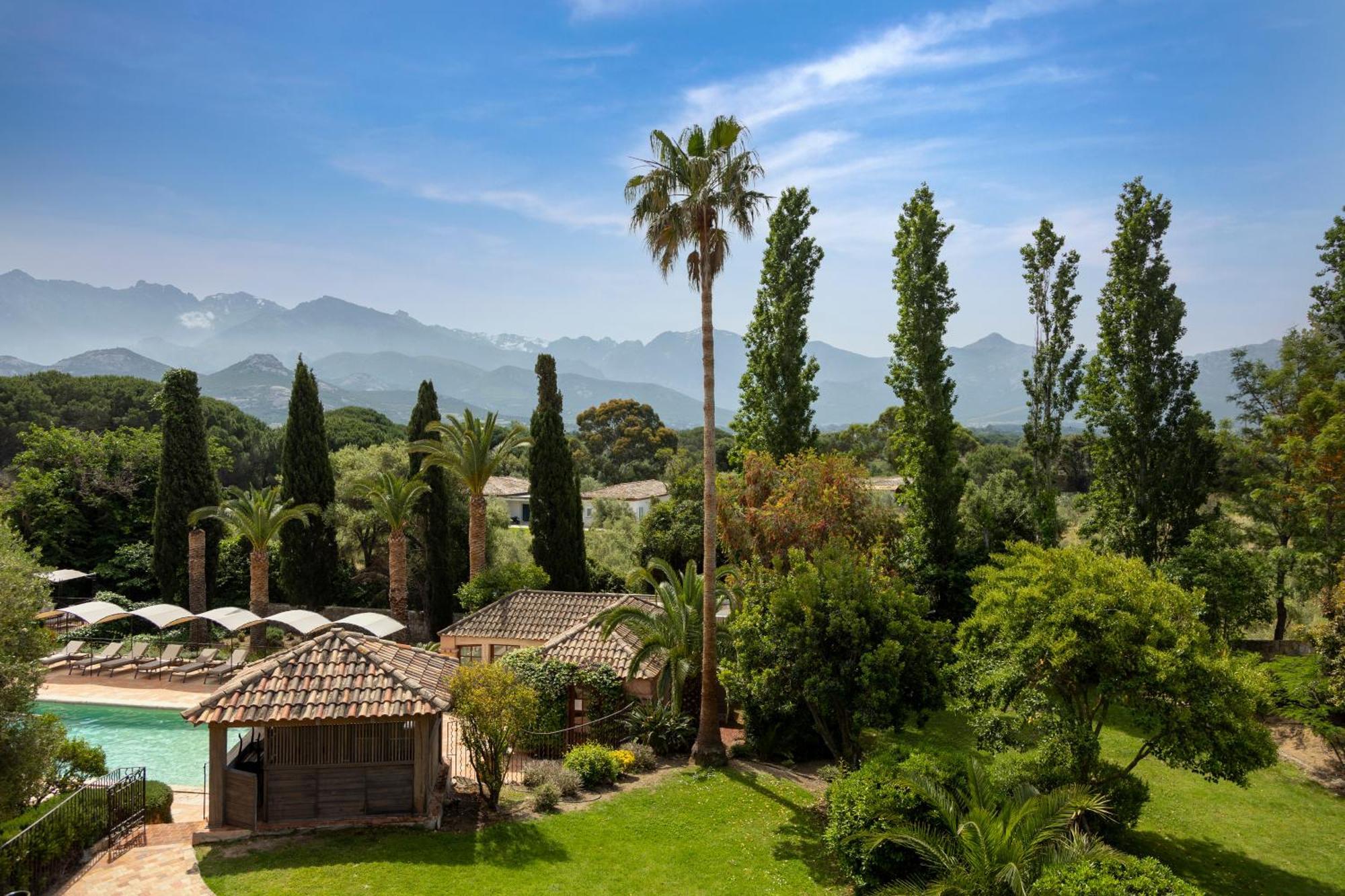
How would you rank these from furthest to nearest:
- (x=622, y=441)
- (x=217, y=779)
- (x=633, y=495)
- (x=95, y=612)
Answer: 1. (x=622, y=441)
2. (x=633, y=495)
3. (x=95, y=612)
4. (x=217, y=779)

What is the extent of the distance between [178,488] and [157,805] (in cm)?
2161

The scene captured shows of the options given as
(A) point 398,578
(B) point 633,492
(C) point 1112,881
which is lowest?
(C) point 1112,881

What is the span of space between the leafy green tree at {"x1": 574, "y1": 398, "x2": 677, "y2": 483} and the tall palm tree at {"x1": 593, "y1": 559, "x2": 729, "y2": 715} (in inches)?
2146

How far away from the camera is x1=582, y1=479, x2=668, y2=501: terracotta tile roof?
59.1m

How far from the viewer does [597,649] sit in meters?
20.5

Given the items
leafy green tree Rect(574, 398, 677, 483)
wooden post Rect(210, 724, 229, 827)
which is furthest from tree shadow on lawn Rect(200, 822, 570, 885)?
leafy green tree Rect(574, 398, 677, 483)

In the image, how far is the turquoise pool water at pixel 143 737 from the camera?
19859 mm

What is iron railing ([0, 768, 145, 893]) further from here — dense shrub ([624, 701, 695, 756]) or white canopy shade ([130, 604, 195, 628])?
white canopy shade ([130, 604, 195, 628])

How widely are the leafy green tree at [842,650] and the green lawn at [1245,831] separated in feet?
3.98

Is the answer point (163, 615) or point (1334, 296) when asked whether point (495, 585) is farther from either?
point (1334, 296)

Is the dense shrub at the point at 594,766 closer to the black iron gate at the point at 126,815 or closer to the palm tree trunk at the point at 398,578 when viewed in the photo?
the black iron gate at the point at 126,815

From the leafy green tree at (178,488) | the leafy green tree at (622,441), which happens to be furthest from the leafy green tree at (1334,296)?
the leafy green tree at (622,441)

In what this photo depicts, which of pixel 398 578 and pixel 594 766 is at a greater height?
pixel 398 578

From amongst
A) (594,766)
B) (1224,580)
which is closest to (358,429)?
(594,766)
